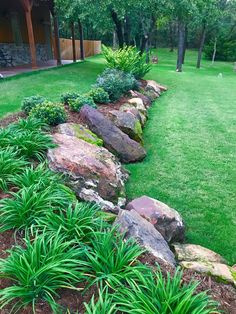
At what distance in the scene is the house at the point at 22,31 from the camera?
13727mm

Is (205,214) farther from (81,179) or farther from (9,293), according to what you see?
(9,293)

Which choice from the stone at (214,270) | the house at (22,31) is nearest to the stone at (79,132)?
the stone at (214,270)

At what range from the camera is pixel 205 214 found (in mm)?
3959

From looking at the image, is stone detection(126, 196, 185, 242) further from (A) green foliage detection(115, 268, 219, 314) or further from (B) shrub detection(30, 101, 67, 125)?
(B) shrub detection(30, 101, 67, 125)

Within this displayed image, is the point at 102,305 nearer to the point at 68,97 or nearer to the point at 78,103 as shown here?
the point at 78,103

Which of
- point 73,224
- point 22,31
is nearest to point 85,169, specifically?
point 73,224

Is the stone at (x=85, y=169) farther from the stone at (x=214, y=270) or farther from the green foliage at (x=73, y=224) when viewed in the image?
the stone at (x=214, y=270)

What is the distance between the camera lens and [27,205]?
2.72m

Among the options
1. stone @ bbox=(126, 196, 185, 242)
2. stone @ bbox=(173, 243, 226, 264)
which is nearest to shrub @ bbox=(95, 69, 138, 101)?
stone @ bbox=(126, 196, 185, 242)

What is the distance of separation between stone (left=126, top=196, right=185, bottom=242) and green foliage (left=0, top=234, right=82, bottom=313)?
1.25m

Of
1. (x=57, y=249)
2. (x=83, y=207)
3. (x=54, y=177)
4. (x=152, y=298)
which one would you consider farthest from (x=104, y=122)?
(x=152, y=298)

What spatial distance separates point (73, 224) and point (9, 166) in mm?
1162

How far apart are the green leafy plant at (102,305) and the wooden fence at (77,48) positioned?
22.6 meters

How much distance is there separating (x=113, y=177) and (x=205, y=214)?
1289mm
